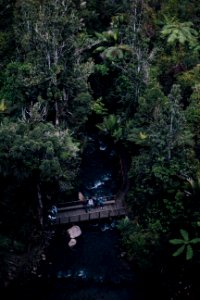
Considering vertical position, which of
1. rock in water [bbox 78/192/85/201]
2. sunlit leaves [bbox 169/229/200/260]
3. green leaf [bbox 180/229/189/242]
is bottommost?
sunlit leaves [bbox 169/229/200/260]

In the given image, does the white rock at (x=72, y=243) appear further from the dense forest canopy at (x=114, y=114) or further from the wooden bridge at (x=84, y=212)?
the dense forest canopy at (x=114, y=114)

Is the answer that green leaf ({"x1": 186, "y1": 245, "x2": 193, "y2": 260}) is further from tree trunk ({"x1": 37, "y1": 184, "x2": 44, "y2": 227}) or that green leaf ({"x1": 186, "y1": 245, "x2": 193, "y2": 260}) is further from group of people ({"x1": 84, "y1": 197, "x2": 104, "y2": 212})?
tree trunk ({"x1": 37, "y1": 184, "x2": 44, "y2": 227})

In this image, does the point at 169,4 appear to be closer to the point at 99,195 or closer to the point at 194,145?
the point at 194,145

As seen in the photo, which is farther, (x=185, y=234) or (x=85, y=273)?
(x=85, y=273)

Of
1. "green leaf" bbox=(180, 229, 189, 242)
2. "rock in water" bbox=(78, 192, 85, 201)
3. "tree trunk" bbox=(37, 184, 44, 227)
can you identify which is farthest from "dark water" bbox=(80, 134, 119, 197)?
"green leaf" bbox=(180, 229, 189, 242)

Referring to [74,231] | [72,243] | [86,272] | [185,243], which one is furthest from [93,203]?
[185,243]

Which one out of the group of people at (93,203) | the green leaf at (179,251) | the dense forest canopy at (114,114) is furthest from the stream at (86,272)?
the green leaf at (179,251)

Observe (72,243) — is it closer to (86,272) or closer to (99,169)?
(86,272)
